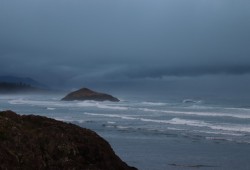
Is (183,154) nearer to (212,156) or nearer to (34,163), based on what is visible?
(212,156)

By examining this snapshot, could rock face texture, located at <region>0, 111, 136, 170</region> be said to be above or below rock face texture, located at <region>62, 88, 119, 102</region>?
below

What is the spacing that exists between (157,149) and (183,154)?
1.96m

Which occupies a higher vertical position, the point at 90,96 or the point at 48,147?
the point at 90,96

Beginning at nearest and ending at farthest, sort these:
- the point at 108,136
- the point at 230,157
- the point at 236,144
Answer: the point at 230,157
the point at 236,144
the point at 108,136

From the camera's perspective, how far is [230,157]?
2152 cm

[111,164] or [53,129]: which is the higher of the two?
[53,129]

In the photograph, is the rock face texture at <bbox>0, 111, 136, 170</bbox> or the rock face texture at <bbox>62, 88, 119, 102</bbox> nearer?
the rock face texture at <bbox>0, 111, 136, 170</bbox>

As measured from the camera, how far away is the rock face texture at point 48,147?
862 cm

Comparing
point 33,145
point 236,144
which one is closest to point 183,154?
point 236,144

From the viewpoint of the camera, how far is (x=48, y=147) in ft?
29.9

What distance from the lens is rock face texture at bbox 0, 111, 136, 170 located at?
862 centimetres

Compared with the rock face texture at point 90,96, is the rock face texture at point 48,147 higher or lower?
lower

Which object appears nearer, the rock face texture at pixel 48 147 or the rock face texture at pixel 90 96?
the rock face texture at pixel 48 147

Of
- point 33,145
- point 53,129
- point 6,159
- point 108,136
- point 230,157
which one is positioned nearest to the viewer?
point 6,159
